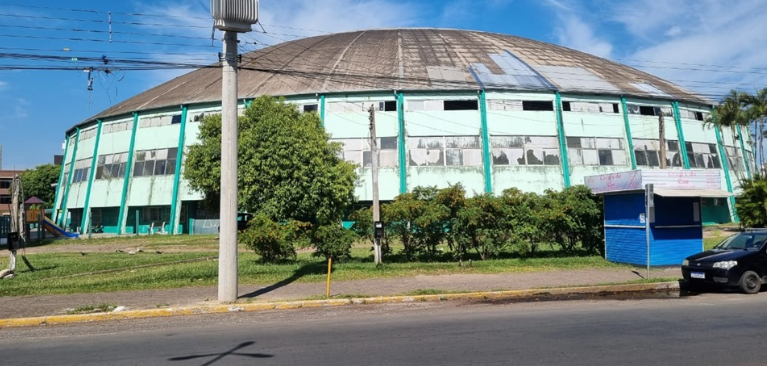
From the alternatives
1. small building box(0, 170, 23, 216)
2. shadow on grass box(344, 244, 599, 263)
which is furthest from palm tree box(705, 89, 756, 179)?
small building box(0, 170, 23, 216)

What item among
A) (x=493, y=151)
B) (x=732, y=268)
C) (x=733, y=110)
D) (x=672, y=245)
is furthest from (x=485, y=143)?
(x=732, y=268)

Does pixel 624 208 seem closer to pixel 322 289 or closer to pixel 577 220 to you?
pixel 577 220

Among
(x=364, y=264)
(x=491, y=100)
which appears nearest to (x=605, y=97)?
(x=491, y=100)

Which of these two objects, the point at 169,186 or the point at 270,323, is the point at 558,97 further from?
the point at 270,323

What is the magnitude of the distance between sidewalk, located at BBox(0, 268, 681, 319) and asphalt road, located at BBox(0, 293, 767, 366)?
1.47m

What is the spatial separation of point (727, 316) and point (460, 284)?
250 inches

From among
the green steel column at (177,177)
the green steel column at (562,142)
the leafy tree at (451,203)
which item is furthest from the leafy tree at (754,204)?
the green steel column at (177,177)

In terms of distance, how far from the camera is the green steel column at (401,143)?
121ft

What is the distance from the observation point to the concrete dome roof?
39375 millimetres

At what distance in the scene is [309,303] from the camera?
11.7 m

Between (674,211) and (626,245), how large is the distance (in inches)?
71.9

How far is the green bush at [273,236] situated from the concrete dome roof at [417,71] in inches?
784

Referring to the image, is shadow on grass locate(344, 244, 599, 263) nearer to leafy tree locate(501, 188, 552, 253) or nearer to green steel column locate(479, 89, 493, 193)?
leafy tree locate(501, 188, 552, 253)

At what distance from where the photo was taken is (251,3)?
484 inches
